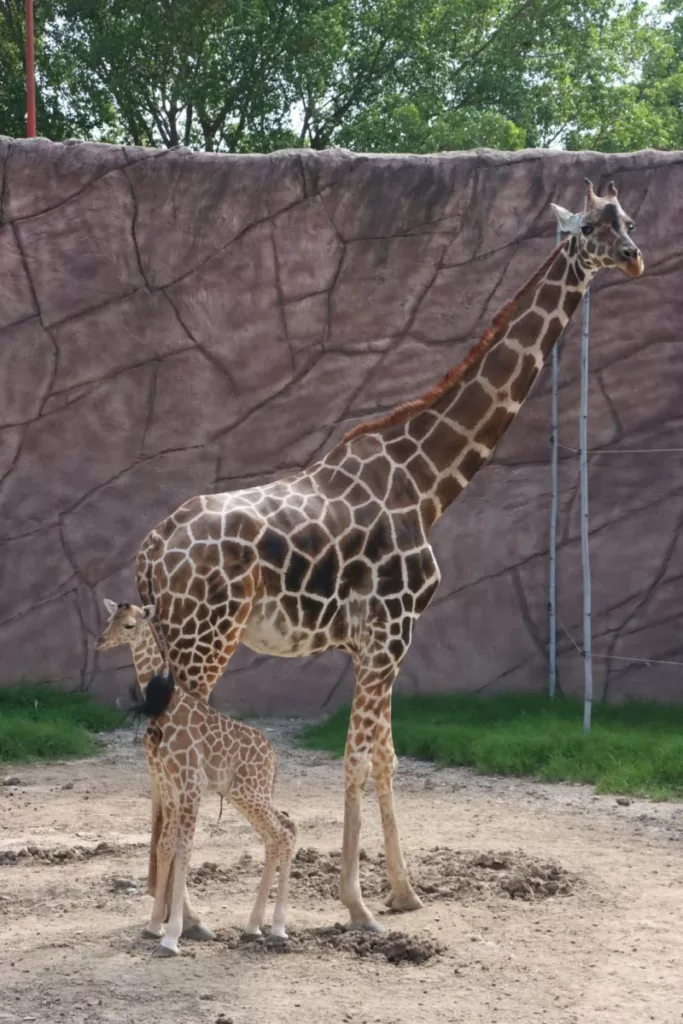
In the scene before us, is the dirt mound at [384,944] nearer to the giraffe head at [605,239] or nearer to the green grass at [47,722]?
the giraffe head at [605,239]

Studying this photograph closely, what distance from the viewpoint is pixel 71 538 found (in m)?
9.10

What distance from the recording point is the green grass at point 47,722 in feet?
27.5

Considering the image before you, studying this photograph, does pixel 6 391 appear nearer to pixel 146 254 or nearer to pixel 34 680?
pixel 146 254

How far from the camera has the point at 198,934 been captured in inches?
201

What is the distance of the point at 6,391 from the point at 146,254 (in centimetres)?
122

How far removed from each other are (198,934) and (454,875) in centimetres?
130

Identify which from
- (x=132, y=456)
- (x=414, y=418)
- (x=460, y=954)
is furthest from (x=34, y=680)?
(x=460, y=954)

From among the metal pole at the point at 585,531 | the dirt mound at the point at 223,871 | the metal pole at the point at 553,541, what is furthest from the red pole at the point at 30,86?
the dirt mound at the point at 223,871

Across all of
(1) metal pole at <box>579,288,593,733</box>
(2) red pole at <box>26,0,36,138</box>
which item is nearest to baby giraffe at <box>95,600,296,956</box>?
(1) metal pole at <box>579,288,593,733</box>

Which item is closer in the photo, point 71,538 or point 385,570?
point 385,570

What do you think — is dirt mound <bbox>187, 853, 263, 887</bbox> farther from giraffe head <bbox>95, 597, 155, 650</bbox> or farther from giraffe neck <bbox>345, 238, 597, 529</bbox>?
giraffe neck <bbox>345, 238, 597, 529</bbox>

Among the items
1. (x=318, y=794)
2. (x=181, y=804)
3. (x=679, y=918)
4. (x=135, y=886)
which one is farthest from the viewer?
(x=318, y=794)

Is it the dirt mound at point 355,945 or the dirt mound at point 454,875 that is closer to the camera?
the dirt mound at point 355,945

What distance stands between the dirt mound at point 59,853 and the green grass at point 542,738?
2181 mm
